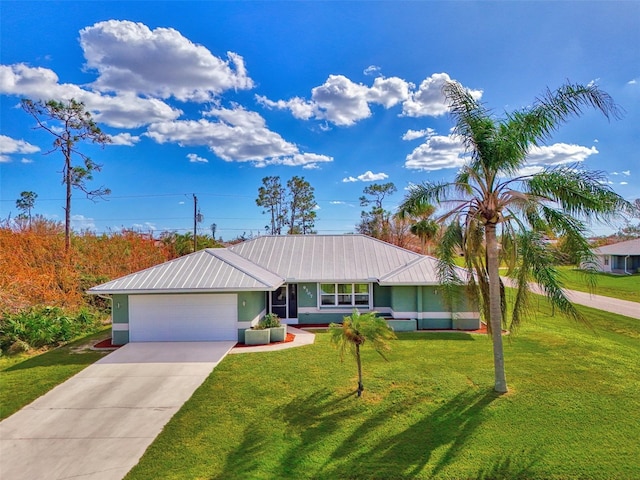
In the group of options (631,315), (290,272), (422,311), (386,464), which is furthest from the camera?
(631,315)

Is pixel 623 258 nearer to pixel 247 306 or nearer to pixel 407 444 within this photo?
pixel 247 306

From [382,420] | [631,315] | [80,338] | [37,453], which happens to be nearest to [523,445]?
[382,420]

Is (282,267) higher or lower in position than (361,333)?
higher

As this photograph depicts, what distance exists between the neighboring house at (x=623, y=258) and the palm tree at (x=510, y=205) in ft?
139

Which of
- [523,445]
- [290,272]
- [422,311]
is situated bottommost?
[523,445]

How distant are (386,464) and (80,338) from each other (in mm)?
15446

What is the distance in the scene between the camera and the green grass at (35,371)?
30.9ft

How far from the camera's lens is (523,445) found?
23.2 ft

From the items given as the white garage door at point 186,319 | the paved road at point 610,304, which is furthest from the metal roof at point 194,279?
the paved road at point 610,304

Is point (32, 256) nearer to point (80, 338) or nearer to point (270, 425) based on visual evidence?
point (80, 338)

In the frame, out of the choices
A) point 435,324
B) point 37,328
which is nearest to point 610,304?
point 435,324

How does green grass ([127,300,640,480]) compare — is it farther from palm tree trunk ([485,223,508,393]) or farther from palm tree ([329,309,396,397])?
palm tree ([329,309,396,397])

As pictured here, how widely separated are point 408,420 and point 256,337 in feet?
26.1

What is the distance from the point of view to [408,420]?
8062 mm
